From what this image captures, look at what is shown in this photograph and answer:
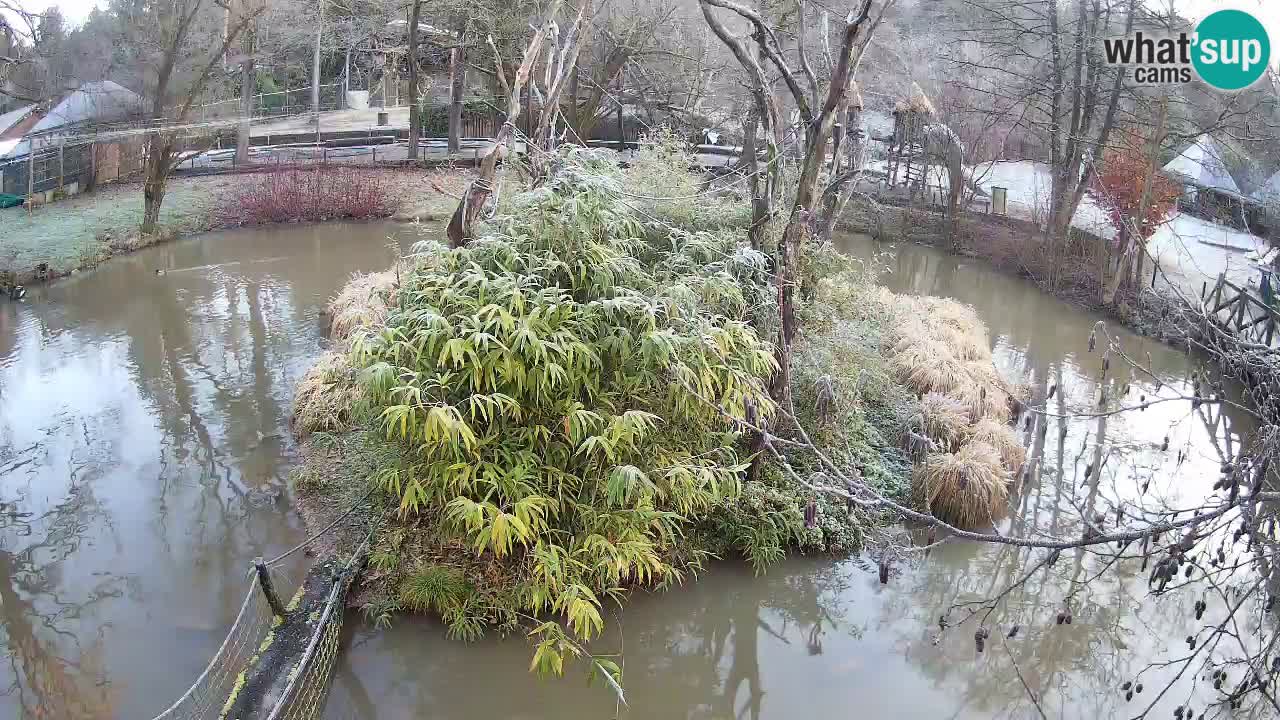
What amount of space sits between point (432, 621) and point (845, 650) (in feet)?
8.10

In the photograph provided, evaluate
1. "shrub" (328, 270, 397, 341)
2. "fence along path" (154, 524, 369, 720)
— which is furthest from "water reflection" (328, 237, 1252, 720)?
"shrub" (328, 270, 397, 341)

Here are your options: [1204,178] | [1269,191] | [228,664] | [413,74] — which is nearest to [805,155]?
[228,664]

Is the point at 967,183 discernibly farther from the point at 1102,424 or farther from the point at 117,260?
the point at 117,260

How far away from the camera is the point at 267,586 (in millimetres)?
4965

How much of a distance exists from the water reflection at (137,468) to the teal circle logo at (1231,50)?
9.63 metres

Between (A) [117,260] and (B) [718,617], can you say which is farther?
(A) [117,260]

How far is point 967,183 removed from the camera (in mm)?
15430

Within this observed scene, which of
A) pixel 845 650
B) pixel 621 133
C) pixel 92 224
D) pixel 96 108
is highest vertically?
pixel 621 133

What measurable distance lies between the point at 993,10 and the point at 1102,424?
6.99 meters

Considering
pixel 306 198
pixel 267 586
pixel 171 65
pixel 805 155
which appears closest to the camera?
pixel 267 586

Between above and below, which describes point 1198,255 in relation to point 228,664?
above

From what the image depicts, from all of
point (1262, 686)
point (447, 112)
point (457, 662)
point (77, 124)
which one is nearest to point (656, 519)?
point (457, 662)
